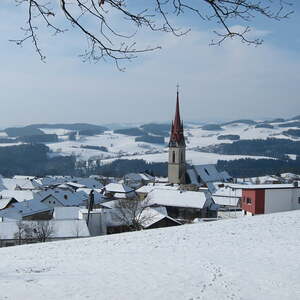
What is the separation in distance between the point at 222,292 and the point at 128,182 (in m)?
79.8

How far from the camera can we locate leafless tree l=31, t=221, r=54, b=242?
887 inches

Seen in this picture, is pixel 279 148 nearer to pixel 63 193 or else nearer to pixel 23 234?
pixel 63 193

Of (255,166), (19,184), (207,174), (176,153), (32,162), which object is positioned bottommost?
(32,162)

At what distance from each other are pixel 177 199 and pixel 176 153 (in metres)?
17.6

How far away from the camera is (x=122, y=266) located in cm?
970

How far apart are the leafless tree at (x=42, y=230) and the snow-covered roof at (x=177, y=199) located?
20.6 meters

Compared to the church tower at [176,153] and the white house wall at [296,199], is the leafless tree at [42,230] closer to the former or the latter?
the white house wall at [296,199]

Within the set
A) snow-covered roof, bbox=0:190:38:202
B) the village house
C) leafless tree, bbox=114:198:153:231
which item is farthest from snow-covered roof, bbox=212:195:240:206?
the village house

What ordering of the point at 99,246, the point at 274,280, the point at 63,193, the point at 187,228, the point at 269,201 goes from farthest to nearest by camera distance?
the point at 63,193
the point at 269,201
the point at 187,228
the point at 99,246
the point at 274,280

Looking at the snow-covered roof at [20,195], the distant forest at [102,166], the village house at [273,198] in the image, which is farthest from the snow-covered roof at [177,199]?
the distant forest at [102,166]

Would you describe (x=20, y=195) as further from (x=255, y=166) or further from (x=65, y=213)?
(x=255, y=166)

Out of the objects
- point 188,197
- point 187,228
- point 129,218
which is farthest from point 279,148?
point 187,228

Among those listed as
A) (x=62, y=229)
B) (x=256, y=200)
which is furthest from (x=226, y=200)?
(x=62, y=229)

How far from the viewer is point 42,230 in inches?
902
